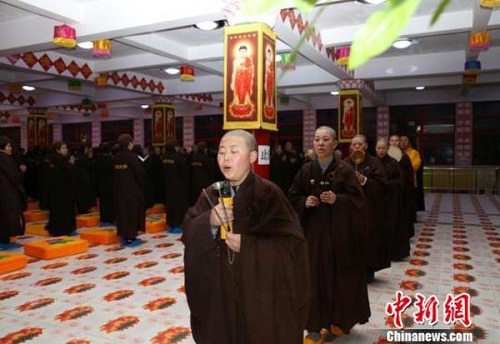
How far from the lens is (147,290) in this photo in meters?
3.97

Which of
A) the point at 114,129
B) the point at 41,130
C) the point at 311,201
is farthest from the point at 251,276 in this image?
the point at 114,129

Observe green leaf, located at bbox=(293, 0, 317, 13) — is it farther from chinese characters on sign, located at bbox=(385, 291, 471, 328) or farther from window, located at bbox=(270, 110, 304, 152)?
window, located at bbox=(270, 110, 304, 152)

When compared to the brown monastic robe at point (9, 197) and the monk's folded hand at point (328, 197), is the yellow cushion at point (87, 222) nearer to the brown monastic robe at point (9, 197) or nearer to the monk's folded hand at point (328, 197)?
the brown monastic robe at point (9, 197)

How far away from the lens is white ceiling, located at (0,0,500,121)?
17.9 ft

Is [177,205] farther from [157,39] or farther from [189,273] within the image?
[189,273]

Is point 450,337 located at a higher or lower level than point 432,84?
lower

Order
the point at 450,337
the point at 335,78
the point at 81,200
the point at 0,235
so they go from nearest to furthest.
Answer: the point at 450,337 < the point at 0,235 < the point at 81,200 < the point at 335,78

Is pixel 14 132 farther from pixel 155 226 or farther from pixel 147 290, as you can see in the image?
pixel 147 290

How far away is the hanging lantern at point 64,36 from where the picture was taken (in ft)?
18.7

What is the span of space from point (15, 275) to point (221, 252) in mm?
3590

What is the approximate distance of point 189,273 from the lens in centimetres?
179

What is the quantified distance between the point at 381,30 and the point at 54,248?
216 inches

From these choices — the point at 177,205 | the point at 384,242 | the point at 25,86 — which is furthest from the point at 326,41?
the point at 25,86

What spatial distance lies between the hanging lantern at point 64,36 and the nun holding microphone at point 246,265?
→ 4.77 metres
